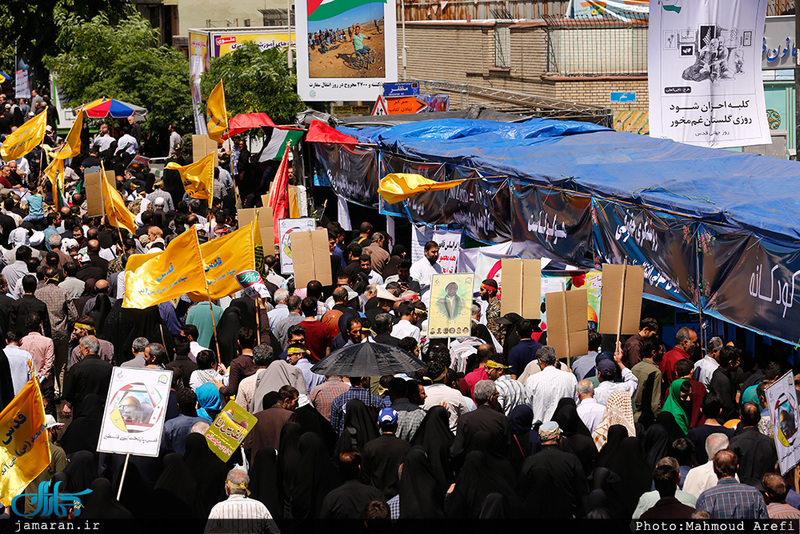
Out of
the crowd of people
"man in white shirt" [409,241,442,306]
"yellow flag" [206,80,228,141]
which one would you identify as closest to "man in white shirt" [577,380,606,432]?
the crowd of people

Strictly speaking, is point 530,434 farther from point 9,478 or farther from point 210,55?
point 210,55

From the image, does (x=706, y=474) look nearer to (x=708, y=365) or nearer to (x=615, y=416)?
(x=615, y=416)

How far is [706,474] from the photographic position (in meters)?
7.28

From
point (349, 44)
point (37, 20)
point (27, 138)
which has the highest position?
point (37, 20)

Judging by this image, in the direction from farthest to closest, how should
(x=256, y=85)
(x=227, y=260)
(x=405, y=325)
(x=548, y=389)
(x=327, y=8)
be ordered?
1. (x=327, y=8)
2. (x=256, y=85)
3. (x=227, y=260)
4. (x=405, y=325)
5. (x=548, y=389)

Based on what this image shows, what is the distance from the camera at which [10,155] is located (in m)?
21.4

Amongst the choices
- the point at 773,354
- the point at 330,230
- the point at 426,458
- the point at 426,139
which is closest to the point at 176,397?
the point at 426,458

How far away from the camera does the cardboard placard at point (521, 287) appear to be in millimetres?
11742

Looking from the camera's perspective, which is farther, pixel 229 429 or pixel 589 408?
pixel 589 408

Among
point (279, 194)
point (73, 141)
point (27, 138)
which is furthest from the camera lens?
point (27, 138)

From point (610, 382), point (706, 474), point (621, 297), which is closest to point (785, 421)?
point (706, 474)

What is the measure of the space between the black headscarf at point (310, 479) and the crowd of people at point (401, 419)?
0.01 metres

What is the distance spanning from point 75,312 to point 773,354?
7897 mm

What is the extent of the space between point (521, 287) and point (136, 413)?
204 inches
